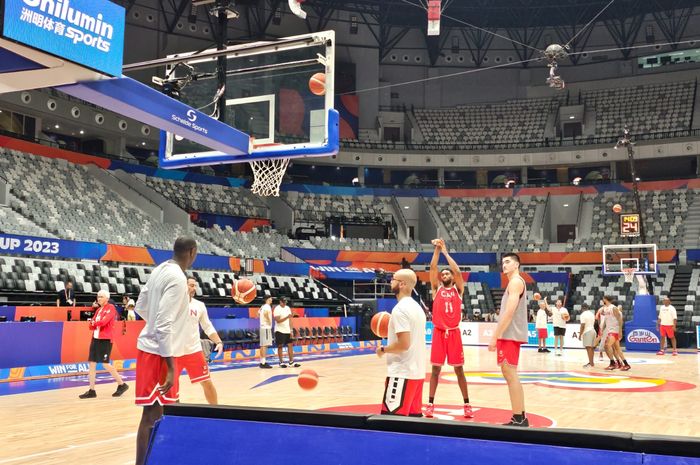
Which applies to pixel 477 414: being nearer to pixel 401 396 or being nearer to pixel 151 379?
pixel 401 396

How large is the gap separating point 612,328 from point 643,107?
104 feet

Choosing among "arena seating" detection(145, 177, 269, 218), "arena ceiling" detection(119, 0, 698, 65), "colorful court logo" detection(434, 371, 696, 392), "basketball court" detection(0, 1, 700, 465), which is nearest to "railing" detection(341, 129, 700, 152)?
"arena ceiling" detection(119, 0, 698, 65)

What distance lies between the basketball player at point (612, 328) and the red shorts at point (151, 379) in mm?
11986

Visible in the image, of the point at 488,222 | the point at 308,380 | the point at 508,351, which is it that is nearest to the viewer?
the point at 308,380

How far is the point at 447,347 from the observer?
7.94 m

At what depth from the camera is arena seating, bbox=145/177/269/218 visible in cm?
3506

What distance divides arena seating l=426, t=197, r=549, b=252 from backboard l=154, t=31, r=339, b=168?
29.3 meters

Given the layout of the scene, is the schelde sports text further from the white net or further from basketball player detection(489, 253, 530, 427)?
the white net

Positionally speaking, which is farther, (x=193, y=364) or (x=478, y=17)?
(x=478, y=17)

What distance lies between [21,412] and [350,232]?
3160cm

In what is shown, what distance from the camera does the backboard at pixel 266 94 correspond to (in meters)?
10.0

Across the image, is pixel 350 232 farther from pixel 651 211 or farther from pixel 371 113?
pixel 651 211

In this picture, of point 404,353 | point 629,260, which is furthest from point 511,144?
point 404,353

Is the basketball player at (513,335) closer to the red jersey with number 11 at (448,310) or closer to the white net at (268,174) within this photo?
the red jersey with number 11 at (448,310)
